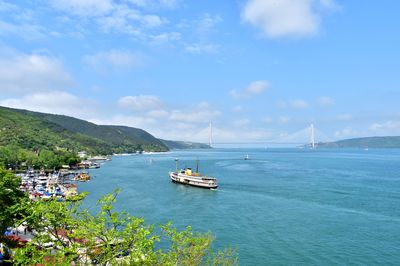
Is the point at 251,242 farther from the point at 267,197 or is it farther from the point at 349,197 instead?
the point at 349,197

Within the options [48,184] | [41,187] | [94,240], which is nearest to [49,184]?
[48,184]

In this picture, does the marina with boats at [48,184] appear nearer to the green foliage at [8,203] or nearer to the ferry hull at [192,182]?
the green foliage at [8,203]

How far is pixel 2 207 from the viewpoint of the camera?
1040 inches

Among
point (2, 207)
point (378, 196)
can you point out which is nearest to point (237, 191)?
point (378, 196)

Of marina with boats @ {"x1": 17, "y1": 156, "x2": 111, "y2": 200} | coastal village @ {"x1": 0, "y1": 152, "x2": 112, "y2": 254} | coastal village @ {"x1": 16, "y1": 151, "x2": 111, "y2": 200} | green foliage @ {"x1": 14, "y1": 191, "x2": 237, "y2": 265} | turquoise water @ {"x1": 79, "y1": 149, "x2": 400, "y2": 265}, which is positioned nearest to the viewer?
green foliage @ {"x1": 14, "y1": 191, "x2": 237, "y2": 265}

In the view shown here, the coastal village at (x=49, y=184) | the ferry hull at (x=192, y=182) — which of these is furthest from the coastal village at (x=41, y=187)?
the ferry hull at (x=192, y=182)

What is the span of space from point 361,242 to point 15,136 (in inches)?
6307

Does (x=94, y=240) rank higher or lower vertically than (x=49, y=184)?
higher

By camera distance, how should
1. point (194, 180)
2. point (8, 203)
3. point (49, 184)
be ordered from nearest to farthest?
point (8, 203) → point (49, 184) → point (194, 180)

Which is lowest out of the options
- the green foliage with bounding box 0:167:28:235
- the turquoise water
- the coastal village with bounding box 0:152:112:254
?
the turquoise water

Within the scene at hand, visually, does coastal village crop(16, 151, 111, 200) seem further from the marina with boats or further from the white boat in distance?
the white boat in distance

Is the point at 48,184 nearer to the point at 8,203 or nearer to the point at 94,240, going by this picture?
the point at 8,203

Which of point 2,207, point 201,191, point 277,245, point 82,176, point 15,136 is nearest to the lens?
point 2,207

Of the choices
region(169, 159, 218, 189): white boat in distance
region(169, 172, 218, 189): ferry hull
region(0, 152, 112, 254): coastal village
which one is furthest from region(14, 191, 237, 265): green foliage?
region(169, 159, 218, 189): white boat in distance
